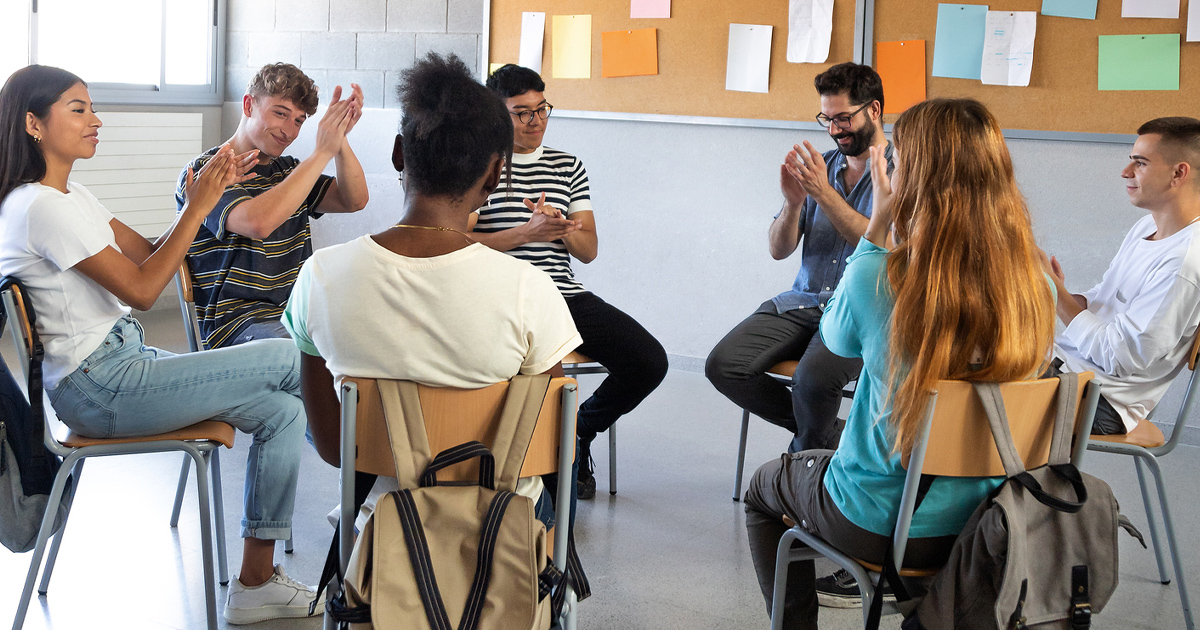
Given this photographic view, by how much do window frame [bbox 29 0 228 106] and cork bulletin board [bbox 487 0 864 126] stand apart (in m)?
1.83

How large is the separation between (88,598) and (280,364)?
700mm

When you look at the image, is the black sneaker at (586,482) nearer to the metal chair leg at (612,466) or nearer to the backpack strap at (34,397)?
the metal chair leg at (612,466)

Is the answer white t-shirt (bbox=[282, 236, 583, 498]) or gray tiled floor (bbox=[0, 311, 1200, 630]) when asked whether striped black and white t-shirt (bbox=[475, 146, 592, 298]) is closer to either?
gray tiled floor (bbox=[0, 311, 1200, 630])

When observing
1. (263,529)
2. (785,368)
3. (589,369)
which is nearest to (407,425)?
(263,529)

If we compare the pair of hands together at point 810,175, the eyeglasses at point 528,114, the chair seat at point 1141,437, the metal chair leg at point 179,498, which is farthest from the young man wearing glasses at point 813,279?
the metal chair leg at point 179,498

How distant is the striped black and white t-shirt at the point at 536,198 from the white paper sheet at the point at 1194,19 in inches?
86.6

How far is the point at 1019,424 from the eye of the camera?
1.40m

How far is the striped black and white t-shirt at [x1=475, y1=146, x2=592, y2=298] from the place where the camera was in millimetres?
2746

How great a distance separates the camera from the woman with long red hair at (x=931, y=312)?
4.62 feet

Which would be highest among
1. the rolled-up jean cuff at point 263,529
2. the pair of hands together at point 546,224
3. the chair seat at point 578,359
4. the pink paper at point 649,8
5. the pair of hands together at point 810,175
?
the pink paper at point 649,8

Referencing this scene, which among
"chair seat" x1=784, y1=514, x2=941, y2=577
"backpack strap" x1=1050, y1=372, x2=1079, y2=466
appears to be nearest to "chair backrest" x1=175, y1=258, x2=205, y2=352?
"chair seat" x1=784, y1=514, x2=941, y2=577

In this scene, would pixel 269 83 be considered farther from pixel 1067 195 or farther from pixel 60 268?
pixel 1067 195

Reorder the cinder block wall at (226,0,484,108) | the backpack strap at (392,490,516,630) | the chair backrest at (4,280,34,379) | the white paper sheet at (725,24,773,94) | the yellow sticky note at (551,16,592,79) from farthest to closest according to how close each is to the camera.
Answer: the cinder block wall at (226,0,484,108) → the yellow sticky note at (551,16,592,79) → the white paper sheet at (725,24,773,94) → the chair backrest at (4,280,34,379) → the backpack strap at (392,490,516,630)

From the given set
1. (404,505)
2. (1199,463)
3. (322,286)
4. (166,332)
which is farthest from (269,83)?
(1199,463)
